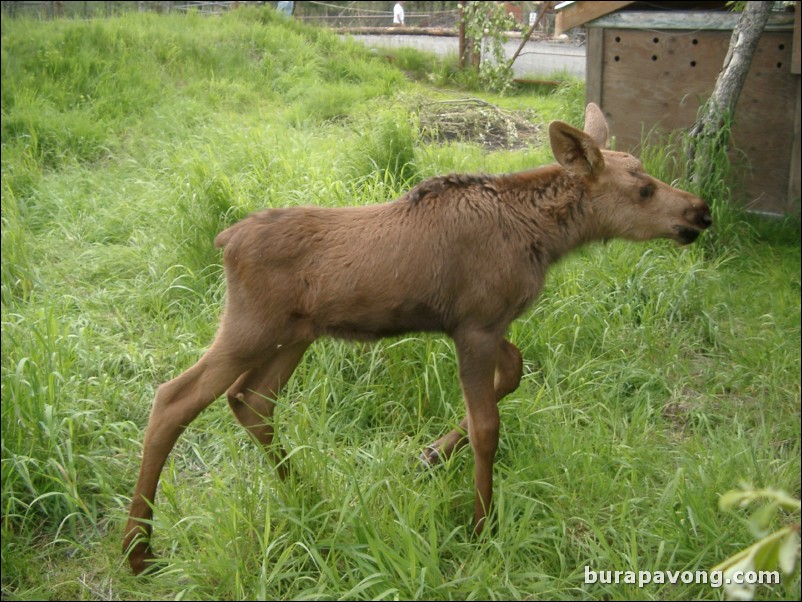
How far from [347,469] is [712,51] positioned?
5.17 metres

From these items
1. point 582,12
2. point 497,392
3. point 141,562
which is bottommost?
point 141,562

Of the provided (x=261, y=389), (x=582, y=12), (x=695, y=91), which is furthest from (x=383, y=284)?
(x=582, y=12)

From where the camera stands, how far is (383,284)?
3629mm

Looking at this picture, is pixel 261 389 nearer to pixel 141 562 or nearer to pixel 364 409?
pixel 364 409

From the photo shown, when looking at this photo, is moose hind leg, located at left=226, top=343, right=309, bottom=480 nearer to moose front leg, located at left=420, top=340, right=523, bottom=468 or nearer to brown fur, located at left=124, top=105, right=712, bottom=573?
brown fur, located at left=124, top=105, right=712, bottom=573

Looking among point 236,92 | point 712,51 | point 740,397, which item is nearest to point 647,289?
point 740,397

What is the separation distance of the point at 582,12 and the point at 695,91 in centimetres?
122

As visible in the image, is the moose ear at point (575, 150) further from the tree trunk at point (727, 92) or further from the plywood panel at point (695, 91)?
the plywood panel at point (695, 91)

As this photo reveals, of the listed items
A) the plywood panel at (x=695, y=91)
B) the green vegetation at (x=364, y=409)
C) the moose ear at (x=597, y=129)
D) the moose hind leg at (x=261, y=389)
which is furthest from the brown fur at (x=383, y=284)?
the plywood panel at (x=695, y=91)

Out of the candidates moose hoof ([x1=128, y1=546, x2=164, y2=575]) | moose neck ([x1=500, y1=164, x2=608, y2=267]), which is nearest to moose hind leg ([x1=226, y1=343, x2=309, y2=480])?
moose hoof ([x1=128, y1=546, x2=164, y2=575])

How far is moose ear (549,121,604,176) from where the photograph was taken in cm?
388

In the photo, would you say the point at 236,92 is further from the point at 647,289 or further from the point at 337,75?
the point at 647,289

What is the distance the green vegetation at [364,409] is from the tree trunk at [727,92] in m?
0.37

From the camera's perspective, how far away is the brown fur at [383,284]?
3639 mm
